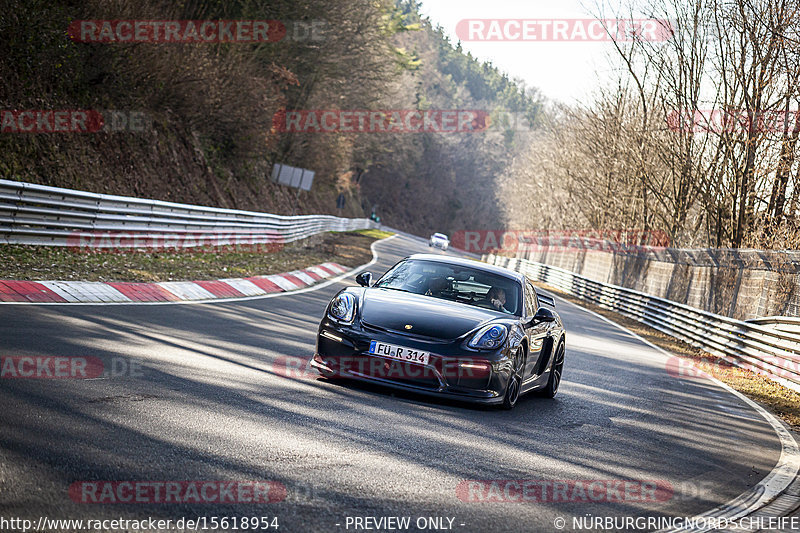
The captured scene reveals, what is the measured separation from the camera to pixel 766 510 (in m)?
5.99

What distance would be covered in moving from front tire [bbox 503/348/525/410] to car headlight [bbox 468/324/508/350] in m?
0.27

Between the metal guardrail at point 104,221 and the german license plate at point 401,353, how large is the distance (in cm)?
782

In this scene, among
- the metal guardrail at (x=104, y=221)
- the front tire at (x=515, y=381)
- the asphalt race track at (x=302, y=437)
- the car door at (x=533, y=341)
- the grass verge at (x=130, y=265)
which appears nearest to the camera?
the asphalt race track at (x=302, y=437)

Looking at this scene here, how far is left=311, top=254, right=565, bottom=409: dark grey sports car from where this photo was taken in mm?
7777

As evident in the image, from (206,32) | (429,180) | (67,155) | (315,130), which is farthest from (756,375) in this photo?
(429,180)

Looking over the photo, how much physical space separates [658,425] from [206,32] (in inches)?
1046

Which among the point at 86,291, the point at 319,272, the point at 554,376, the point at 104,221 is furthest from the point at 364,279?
the point at 319,272

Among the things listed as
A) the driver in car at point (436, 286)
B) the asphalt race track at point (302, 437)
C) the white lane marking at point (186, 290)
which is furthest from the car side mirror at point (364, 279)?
the white lane marking at point (186, 290)

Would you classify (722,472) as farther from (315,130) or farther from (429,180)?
(429,180)

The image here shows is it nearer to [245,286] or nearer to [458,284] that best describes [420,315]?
[458,284]

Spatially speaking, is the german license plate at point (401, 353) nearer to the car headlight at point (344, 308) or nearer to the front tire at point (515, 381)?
the car headlight at point (344, 308)

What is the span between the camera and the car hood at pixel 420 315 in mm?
7922

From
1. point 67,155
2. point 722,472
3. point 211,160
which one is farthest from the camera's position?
point 211,160

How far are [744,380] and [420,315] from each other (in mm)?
9150
